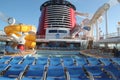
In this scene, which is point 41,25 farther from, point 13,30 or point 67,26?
point 13,30

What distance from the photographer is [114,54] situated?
1488 centimetres

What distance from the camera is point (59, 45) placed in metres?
30.1

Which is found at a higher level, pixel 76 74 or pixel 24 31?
pixel 24 31

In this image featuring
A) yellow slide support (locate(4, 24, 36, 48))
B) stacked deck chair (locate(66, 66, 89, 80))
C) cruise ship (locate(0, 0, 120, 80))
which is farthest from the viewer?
yellow slide support (locate(4, 24, 36, 48))

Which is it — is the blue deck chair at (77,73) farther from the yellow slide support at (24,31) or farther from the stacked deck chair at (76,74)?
the yellow slide support at (24,31)

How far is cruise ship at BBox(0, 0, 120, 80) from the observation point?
6.36 meters

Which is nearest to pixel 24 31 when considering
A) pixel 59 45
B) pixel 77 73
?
pixel 59 45

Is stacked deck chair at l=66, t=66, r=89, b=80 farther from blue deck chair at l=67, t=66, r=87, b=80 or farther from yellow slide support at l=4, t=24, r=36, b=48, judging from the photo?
yellow slide support at l=4, t=24, r=36, b=48

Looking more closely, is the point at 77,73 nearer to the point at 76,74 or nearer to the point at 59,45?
the point at 76,74

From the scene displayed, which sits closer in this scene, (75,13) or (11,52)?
(11,52)

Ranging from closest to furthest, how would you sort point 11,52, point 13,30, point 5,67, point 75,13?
point 5,67
point 11,52
point 13,30
point 75,13

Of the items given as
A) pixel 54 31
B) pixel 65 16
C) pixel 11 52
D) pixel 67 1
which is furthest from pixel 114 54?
pixel 67 1

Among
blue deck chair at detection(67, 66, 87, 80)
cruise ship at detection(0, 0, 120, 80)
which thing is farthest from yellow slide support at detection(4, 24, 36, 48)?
blue deck chair at detection(67, 66, 87, 80)

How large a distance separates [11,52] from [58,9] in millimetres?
19515
